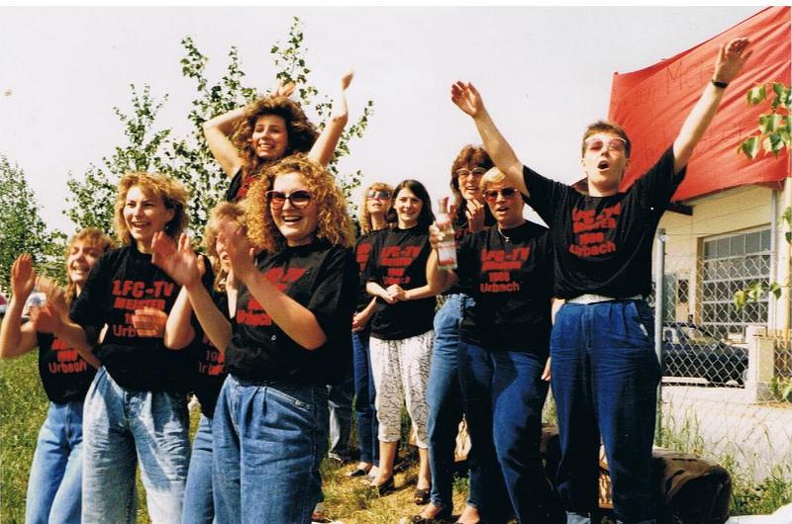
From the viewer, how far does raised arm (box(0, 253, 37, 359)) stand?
3.18 meters

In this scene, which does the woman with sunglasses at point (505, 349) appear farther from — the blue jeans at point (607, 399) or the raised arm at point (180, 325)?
the raised arm at point (180, 325)

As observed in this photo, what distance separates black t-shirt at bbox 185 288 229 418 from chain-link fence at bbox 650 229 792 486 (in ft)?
7.68

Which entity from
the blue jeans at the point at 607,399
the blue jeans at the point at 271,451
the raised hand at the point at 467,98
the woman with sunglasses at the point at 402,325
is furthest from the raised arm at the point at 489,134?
the blue jeans at the point at 271,451

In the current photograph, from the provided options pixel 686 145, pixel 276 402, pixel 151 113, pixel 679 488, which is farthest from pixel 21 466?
pixel 686 145

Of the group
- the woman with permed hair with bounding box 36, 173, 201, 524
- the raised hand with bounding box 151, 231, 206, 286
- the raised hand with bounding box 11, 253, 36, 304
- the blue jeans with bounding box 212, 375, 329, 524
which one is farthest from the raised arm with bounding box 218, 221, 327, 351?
the raised hand with bounding box 11, 253, 36, 304

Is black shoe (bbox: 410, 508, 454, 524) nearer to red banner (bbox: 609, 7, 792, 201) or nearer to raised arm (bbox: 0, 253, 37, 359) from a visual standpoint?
raised arm (bbox: 0, 253, 37, 359)

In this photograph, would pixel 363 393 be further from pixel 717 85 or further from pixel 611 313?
pixel 717 85

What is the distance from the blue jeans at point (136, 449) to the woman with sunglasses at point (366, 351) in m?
2.10

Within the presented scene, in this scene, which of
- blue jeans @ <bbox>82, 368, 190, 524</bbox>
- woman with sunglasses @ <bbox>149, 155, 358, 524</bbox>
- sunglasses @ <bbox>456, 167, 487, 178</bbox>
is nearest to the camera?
woman with sunglasses @ <bbox>149, 155, 358, 524</bbox>

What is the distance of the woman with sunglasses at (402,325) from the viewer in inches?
175

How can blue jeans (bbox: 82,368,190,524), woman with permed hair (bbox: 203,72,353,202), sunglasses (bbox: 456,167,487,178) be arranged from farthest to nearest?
sunglasses (bbox: 456,167,487,178) < woman with permed hair (bbox: 203,72,353,202) < blue jeans (bbox: 82,368,190,524)

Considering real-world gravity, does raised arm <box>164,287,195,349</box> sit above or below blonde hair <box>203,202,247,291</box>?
below

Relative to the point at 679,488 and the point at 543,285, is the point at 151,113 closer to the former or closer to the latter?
the point at 543,285

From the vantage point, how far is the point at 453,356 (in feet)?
13.3
